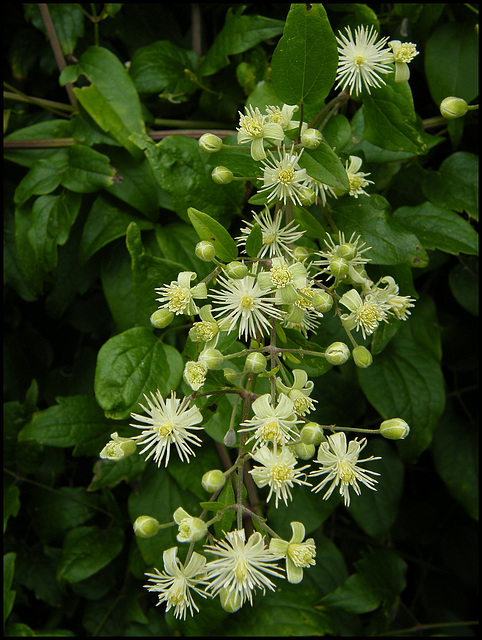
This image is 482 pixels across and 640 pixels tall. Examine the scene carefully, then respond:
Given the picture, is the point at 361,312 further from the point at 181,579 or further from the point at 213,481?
the point at 181,579

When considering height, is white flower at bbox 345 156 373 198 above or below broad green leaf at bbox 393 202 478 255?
above

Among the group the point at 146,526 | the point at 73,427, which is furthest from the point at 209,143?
the point at 73,427

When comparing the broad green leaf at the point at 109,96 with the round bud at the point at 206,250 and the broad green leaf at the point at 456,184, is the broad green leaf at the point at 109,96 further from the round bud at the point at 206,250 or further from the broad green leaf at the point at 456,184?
the broad green leaf at the point at 456,184

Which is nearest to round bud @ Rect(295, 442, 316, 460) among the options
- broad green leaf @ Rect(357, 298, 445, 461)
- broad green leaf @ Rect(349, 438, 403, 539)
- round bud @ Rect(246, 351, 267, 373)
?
round bud @ Rect(246, 351, 267, 373)

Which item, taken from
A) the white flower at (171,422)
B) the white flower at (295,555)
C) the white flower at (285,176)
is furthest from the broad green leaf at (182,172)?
the white flower at (295,555)

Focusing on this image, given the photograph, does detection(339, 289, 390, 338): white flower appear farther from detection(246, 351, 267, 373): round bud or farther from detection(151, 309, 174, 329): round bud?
detection(151, 309, 174, 329): round bud
